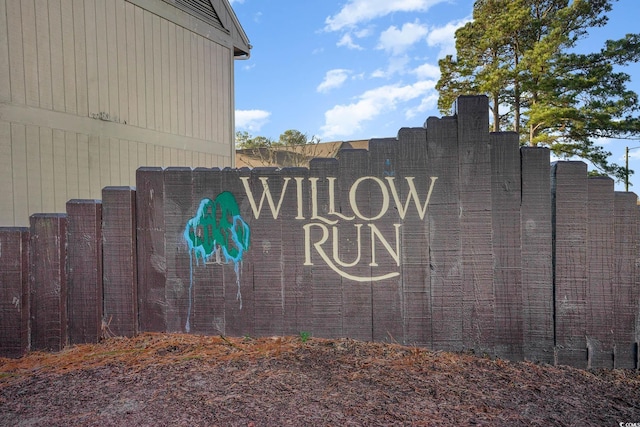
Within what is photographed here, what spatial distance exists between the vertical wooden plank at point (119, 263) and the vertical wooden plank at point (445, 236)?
2.62 m

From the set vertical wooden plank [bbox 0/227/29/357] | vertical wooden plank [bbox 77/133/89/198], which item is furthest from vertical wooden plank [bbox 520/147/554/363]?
vertical wooden plank [bbox 77/133/89/198]

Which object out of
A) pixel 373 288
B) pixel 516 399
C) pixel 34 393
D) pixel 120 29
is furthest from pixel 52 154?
pixel 516 399

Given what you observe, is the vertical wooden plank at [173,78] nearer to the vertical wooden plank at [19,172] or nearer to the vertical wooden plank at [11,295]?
the vertical wooden plank at [19,172]

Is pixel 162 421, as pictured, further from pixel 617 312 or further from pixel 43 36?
pixel 43 36

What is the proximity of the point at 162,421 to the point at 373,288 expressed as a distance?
1.89m

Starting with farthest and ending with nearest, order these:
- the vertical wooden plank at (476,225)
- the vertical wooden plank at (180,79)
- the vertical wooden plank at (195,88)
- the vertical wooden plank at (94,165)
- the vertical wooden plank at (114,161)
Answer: the vertical wooden plank at (195,88) → the vertical wooden plank at (180,79) → the vertical wooden plank at (114,161) → the vertical wooden plank at (94,165) → the vertical wooden plank at (476,225)

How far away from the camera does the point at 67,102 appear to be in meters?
6.21

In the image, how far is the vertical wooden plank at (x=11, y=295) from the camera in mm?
3643

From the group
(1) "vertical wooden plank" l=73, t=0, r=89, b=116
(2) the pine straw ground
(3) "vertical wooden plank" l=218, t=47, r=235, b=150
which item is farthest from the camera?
(3) "vertical wooden plank" l=218, t=47, r=235, b=150

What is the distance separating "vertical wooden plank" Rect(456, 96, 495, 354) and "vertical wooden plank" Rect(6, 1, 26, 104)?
5607mm

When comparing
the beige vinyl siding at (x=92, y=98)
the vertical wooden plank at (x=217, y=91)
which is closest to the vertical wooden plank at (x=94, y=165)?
the beige vinyl siding at (x=92, y=98)

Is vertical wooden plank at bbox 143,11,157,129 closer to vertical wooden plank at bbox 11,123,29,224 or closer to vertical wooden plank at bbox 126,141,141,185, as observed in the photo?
vertical wooden plank at bbox 126,141,141,185

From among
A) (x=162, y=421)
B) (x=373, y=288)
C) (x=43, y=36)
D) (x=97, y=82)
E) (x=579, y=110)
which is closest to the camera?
(x=162, y=421)

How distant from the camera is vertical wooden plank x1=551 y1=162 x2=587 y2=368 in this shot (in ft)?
10.9
